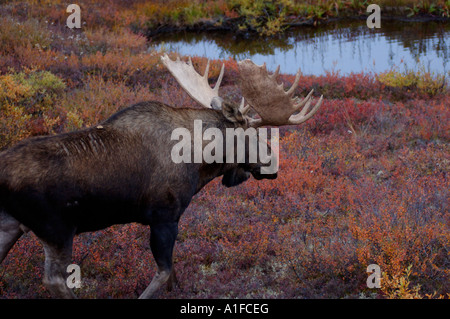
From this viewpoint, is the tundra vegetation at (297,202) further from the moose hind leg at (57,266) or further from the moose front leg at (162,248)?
the moose hind leg at (57,266)

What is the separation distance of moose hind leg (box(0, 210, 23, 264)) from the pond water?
33.2 feet

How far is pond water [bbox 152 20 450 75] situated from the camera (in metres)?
13.3

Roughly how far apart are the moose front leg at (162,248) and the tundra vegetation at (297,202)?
36 centimetres

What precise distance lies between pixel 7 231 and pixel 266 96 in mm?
2487

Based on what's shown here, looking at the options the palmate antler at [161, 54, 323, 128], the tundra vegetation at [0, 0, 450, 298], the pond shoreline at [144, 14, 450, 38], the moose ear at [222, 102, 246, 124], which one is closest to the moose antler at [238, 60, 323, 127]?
the palmate antler at [161, 54, 323, 128]

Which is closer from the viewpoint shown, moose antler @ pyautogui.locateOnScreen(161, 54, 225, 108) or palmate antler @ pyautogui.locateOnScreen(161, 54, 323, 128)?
palmate antler @ pyautogui.locateOnScreen(161, 54, 323, 128)

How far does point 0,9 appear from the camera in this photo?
48.4 ft

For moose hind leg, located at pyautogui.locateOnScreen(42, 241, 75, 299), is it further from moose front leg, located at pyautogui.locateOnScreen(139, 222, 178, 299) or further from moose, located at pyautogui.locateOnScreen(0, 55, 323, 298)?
moose front leg, located at pyautogui.locateOnScreen(139, 222, 178, 299)

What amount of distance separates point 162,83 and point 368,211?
6.18m

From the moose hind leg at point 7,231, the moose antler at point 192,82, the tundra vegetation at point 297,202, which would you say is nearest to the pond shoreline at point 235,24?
the tundra vegetation at point 297,202

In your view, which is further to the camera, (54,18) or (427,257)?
(54,18)

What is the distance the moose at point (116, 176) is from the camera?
3195mm
